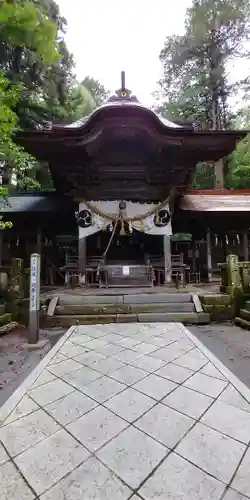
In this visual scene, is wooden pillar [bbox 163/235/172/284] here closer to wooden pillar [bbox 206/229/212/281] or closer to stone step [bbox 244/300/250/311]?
wooden pillar [bbox 206/229/212/281]

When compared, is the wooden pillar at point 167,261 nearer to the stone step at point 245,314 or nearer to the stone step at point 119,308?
the stone step at point 119,308

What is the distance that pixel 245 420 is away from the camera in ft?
7.04

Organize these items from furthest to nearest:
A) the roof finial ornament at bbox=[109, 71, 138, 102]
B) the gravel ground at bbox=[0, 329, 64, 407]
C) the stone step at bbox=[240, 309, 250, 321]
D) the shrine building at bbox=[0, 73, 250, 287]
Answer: the roof finial ornament at bbox=[109, 71, 138, 102] < the shrine building at bbox=[0, 73, 250, 287] < the stone step at bbox=[240, 309, 250, 321] < the gravel ground at bbox=[0, 329, 64, 407]

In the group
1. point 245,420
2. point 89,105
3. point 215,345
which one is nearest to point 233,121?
point 89,105

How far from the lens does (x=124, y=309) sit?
559cm

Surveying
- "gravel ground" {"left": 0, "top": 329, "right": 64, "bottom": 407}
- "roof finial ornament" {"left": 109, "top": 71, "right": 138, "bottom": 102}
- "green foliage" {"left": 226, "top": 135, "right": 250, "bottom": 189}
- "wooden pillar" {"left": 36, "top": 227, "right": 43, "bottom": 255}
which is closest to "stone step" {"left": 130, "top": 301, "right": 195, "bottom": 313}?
"gravel ground" {"left": 0, "top": 329, "right": 64, "bottom": 407}

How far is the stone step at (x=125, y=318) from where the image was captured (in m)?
5.30

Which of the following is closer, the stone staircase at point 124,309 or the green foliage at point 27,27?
the green foliage at point 27,27

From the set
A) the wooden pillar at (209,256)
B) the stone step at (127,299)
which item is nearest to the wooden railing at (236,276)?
the stone step at (127,299)

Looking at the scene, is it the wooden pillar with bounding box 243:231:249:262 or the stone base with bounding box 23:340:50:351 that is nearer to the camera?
the stone base with bounding box 23:340:50:351

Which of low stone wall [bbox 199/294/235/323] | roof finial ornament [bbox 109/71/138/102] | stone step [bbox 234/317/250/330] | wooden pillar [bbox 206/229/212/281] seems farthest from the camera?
wooden pillar [bbox 206/229/212/281]

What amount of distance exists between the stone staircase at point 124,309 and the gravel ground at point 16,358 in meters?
0.52

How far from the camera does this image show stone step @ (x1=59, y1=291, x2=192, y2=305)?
19.1 feet

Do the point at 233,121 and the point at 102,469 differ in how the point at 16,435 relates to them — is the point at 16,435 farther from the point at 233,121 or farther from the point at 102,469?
the point at 233,121
